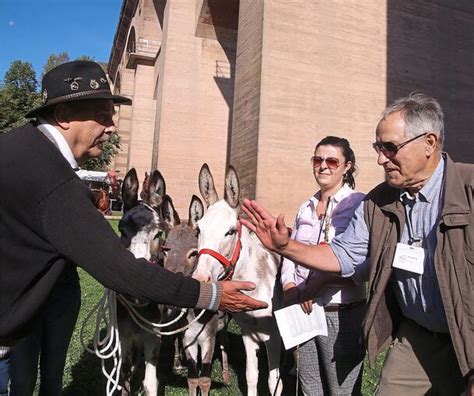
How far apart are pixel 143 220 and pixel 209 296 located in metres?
1.64

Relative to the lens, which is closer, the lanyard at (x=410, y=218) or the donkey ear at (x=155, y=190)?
the lanyard at (x=410, y=218)

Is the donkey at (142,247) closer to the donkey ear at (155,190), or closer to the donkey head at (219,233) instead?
the donkey ear at (155,190)

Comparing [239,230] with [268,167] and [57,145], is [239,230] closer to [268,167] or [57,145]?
[57,145]

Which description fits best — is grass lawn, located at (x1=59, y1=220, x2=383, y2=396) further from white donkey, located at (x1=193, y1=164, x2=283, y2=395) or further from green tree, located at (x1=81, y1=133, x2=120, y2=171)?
green tree, located at (x1=81, y1=133, x2=120, y2=171)

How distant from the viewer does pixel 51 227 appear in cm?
188

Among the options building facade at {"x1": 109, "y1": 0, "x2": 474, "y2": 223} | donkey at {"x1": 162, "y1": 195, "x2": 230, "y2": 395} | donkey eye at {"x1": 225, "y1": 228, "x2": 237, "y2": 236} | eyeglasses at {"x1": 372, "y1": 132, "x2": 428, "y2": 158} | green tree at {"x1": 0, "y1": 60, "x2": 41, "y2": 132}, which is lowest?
donkey at {"x1": 162, "y1": 195, "x2": 230, "y2": 395}

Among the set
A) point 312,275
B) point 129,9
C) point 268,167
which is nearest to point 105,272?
point 312,275

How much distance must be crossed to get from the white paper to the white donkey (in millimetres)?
620

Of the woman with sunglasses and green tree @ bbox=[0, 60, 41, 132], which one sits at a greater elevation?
green tree @ bbox=[0, 60, 41, 132]

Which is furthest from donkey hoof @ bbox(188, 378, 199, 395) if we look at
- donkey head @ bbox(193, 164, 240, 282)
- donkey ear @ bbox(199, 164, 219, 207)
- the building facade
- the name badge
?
the building facade

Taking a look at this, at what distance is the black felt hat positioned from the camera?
215 centimetres

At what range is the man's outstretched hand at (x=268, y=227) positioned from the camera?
260 cm

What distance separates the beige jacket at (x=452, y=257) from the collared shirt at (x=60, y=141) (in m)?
1.81

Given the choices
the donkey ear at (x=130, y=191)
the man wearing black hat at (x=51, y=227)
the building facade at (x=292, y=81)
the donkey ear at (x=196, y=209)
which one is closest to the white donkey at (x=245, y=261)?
the donkey ear at (x=196, y=209)
